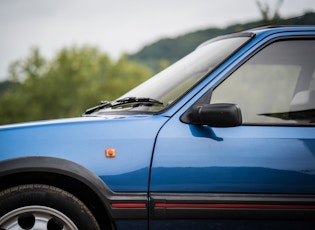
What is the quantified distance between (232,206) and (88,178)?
0.85 m

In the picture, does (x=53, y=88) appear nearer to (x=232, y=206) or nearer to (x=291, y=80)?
(x=291, y=80)

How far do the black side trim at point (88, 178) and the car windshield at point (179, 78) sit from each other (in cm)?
58

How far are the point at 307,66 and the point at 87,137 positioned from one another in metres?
1.82

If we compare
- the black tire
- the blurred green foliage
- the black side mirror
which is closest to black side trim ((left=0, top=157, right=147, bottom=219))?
the black tire

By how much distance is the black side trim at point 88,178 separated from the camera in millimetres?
2623

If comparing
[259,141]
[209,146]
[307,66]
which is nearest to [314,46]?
[307,66]

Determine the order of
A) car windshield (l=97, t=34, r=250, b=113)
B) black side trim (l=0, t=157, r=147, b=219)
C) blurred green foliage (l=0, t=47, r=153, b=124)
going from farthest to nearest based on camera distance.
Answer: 1. blurred green foliage (l=0, t=47, r=153, b=124)
2. car windshield (l=97, t=34, r=250, b=113)
3. black side trim (l=0, t=157, r=147, b=219)

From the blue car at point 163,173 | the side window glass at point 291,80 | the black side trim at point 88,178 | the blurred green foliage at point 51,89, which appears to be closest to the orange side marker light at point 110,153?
the blue car at point 163,173

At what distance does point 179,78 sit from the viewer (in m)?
3.10

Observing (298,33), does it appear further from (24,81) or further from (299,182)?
(24,81)

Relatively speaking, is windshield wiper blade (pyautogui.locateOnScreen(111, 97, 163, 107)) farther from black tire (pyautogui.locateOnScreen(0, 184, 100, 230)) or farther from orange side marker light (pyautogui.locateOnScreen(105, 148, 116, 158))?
black tire (pyautogui.locateOnScreen(0, 184, 100, 230))

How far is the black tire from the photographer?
8.79ft

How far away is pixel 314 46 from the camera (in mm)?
3127

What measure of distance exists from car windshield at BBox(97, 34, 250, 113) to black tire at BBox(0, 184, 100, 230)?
0.75 m
